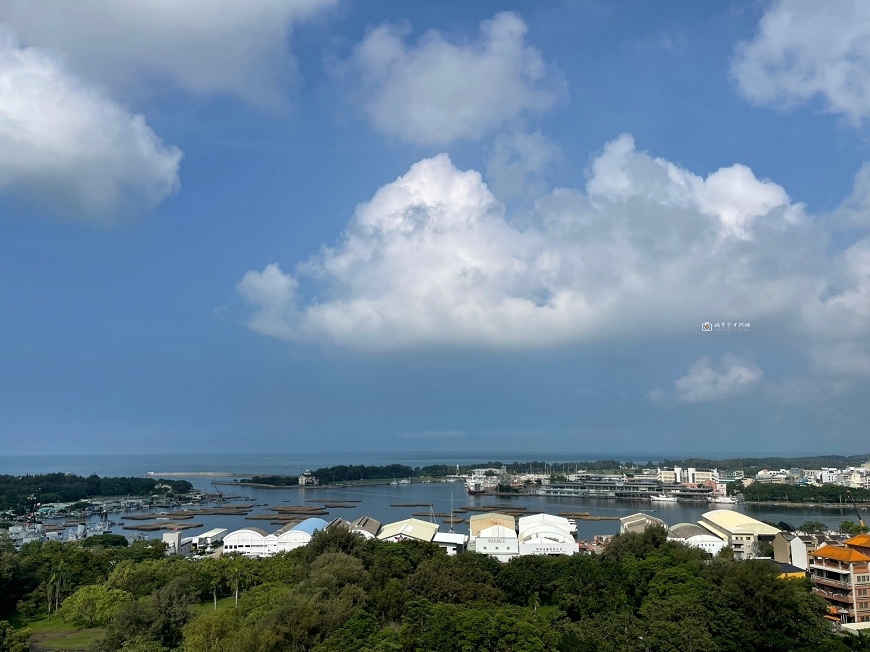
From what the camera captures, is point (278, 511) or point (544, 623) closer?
point (544, 623)

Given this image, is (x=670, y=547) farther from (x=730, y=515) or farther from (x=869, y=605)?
(x=730, y=515)

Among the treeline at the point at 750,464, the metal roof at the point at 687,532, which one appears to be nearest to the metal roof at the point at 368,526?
the metal roof at the point at 687,532

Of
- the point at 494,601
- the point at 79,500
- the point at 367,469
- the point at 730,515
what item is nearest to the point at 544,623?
the point at 494,601

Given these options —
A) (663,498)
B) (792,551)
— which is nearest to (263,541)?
(792,551)

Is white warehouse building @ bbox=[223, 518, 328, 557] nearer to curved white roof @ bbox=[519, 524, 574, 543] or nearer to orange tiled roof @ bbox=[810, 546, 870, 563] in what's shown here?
curved white roof @ bbox=[519, 524, 574, 543]

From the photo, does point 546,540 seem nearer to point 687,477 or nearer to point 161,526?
point 161,526

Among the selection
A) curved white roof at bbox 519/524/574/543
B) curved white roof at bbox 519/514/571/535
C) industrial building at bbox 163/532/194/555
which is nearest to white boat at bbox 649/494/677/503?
curved white roof at bbox 519/514/571/535
